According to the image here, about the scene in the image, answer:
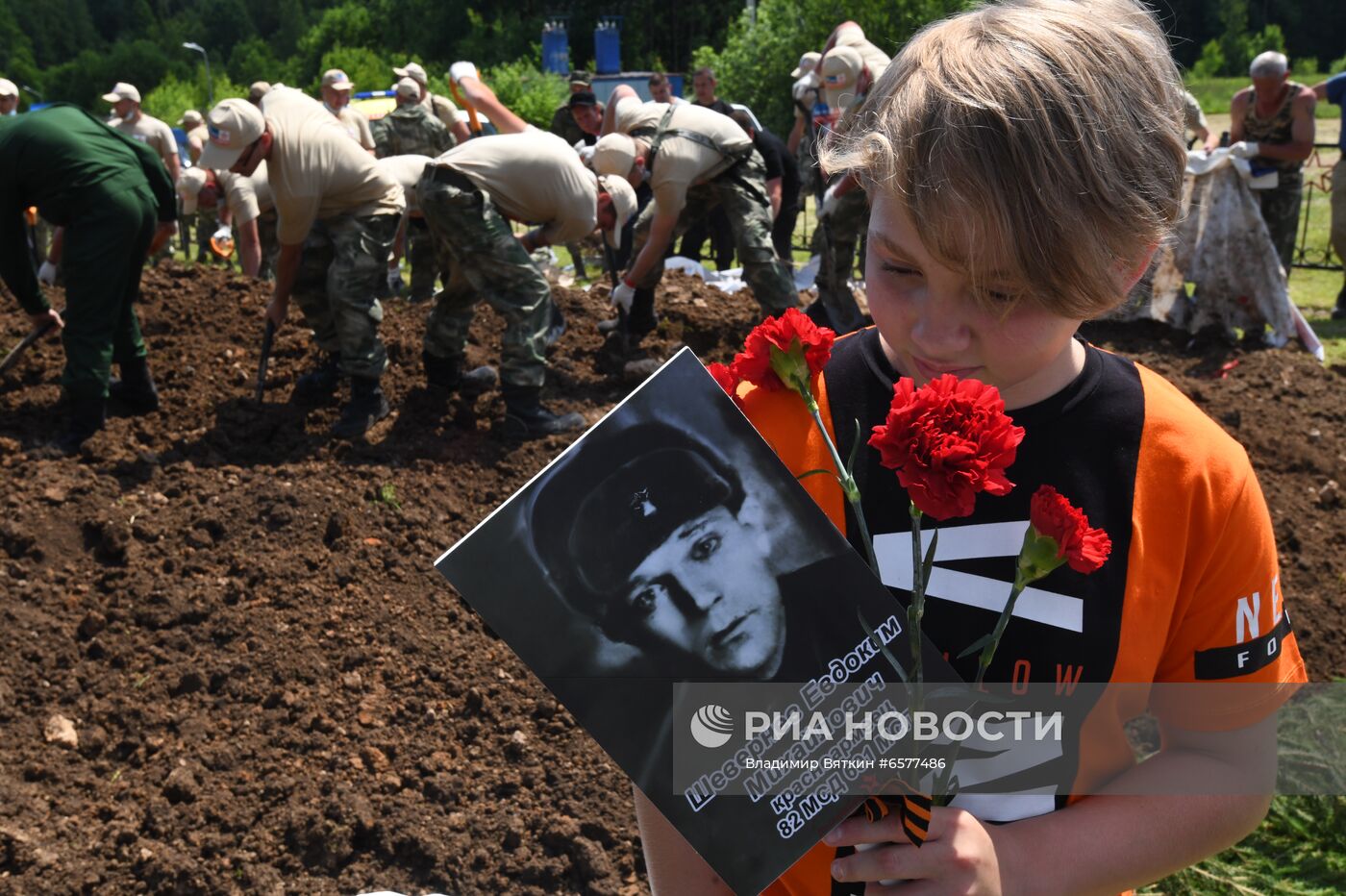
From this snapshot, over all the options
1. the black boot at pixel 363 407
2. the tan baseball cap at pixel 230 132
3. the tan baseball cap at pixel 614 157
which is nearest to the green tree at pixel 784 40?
the tan baseball cap at pixel 614 157

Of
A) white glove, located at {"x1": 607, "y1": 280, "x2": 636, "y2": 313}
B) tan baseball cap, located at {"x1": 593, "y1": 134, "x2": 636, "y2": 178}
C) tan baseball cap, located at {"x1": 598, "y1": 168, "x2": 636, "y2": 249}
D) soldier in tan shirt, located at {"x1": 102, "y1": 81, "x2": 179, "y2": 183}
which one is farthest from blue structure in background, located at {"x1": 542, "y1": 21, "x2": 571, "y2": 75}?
tan baseball cap, located at {"x1": 598, "y1": 168, "x2": 636, "y2": 249}

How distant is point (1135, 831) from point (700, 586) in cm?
54

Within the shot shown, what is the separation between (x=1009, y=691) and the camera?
1.07 metres

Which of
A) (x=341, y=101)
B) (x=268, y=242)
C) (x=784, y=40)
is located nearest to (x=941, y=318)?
(x=268, y=242)

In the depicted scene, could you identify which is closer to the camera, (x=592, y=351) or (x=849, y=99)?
(x=849, y=99)

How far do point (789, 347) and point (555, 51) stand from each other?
37.0 meters

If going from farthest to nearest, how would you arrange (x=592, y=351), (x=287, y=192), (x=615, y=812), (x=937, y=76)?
(x=592, y=351) < (x=287, y=192) < (x=615, y=812) < (x=937, y=76)

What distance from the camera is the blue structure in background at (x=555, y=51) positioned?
35.4 m

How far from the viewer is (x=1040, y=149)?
917 mm

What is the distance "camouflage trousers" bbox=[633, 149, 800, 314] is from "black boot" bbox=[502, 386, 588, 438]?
1.47 m

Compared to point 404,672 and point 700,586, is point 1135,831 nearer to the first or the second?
point 700,586

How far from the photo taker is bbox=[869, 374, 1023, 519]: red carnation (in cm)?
74

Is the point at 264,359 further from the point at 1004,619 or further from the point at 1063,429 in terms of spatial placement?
the point at 1004,619

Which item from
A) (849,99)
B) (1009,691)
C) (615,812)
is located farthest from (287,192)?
(1009,691)
